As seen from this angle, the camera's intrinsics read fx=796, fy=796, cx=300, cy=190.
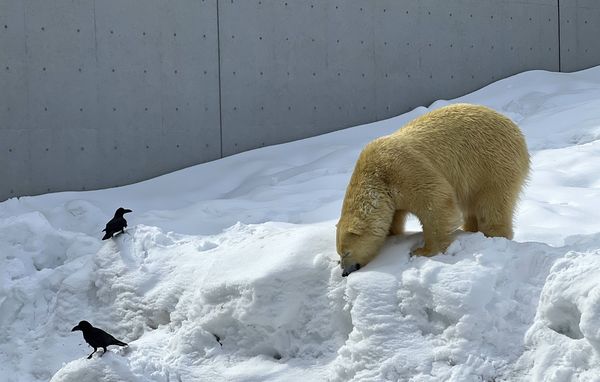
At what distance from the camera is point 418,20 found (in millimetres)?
12906

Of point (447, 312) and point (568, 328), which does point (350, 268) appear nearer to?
point (447, 312)

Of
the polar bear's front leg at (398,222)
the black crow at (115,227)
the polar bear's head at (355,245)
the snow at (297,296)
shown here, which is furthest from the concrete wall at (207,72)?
the polar bear's head at (355,245)

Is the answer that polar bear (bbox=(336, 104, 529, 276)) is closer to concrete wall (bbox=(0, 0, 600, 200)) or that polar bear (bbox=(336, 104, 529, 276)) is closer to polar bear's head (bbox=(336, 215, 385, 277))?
polar bear's head (bbox=(336, 215, 385, 277))

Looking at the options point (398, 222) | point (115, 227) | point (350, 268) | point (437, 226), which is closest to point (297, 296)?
point (350, 268)

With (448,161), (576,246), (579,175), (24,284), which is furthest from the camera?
(579,175)

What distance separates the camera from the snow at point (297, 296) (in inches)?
160

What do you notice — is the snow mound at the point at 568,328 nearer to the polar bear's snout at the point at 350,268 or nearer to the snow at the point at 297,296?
the snow at the point at 297,296

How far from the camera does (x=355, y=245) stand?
4.82 m

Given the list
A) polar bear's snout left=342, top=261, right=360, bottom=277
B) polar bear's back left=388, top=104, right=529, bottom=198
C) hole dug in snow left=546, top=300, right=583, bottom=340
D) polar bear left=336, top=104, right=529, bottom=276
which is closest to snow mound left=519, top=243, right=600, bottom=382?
hole dug in snow left=546, top=300, right=583, bottom=340

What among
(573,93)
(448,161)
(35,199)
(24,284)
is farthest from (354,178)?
(573,93)

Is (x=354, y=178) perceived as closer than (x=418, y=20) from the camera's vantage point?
Yes

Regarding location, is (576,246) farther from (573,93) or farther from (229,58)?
(573,93)

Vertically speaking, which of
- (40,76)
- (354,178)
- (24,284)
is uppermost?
(40,76)

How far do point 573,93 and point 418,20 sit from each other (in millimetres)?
2697
